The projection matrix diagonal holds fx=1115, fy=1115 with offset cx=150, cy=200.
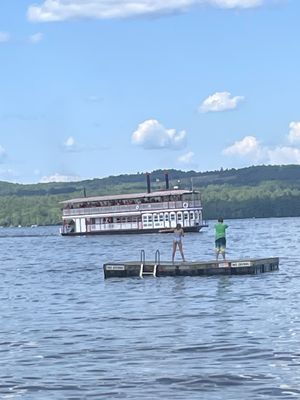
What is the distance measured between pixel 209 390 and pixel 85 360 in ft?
16.1

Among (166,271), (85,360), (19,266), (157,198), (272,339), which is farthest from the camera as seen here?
(157,198)

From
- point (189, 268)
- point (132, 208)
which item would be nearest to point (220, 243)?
point (189, 268)

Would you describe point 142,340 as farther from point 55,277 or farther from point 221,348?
point 55,277

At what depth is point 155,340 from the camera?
28844 millimetres

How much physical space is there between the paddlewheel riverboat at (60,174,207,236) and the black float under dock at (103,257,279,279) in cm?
8300

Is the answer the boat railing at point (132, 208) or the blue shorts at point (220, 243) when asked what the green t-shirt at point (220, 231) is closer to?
the blue shorts at point (220, 243)

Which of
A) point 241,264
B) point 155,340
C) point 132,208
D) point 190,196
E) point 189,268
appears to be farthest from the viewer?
point 132,208

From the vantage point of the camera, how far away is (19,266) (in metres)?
75.2

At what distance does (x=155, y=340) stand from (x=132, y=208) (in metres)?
117

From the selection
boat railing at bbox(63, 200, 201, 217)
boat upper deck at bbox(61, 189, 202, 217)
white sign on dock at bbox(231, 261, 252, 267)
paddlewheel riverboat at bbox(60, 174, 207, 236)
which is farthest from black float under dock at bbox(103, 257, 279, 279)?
boat upper deck at bbox(61, 189, 202, 217)

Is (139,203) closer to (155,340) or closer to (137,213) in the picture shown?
(137,213)

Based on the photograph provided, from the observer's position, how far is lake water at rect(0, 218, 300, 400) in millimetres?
22578

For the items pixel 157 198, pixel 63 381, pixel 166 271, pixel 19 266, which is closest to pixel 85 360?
pixel 63 381

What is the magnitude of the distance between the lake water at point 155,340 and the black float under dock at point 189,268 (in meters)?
0.68
